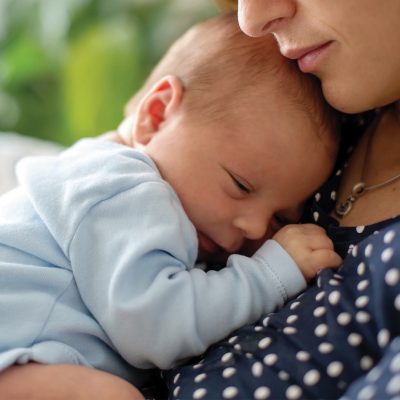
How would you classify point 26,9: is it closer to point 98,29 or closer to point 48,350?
point 98,29

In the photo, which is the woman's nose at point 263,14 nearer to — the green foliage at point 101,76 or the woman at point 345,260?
the woman at point 345,260

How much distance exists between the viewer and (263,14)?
1020 millimetres

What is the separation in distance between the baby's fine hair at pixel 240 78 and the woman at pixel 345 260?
65 millimetres

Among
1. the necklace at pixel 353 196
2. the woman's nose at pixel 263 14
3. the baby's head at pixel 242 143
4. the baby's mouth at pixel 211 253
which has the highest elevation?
the woman's nose at pixel 263 14

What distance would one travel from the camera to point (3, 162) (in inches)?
65.4

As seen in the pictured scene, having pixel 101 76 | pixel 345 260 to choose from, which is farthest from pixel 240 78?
pixel 101 76

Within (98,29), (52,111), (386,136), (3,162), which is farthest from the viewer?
(52,111)

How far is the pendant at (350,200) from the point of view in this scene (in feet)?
3.70

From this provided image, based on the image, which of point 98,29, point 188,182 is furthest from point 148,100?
point 98,29

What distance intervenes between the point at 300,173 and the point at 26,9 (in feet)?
6.00

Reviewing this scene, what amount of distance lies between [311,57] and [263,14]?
10cm

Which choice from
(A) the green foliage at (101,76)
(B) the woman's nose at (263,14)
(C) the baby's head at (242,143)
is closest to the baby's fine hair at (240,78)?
(C) the baby's head at (242,143)

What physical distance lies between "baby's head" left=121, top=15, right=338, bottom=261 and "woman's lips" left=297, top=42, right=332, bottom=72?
0.07 m

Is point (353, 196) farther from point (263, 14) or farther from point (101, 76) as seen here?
point (101, 76)
